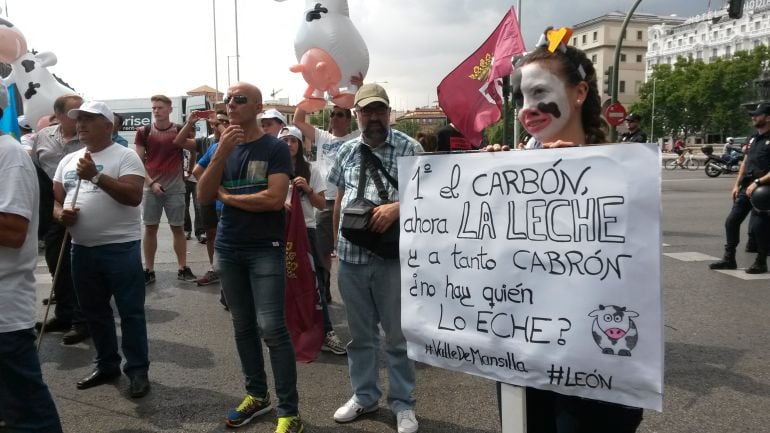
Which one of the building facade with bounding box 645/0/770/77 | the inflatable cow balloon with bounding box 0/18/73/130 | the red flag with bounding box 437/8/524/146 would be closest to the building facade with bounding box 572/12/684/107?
the building facade with bounding box 645/0/770/77

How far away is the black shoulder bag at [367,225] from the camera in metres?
2.98

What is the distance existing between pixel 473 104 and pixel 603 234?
3414 millimetres

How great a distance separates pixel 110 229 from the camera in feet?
11.9

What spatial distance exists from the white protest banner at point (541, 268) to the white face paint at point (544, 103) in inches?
7.1

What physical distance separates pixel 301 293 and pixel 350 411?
929 mm

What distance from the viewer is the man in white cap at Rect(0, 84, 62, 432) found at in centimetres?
227

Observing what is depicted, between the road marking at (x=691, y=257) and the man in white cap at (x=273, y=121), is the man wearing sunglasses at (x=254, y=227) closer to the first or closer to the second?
the man in white cap at (x=273, y=121)

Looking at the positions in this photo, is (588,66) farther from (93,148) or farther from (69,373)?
(69,373)

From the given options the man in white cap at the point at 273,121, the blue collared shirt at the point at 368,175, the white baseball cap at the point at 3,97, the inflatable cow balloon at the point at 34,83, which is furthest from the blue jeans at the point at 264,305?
the inflatable cow balloon at the point at 34,83

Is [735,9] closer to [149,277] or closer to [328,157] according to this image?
[328,157]

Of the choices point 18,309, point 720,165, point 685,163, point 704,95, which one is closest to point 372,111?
point 18,309

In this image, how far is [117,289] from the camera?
3666mm

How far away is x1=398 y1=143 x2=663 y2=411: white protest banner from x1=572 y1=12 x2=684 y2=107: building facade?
316 ft

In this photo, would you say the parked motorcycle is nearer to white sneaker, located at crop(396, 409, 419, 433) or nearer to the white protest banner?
white sneaker, located at crop(396, 409, 419, 433)
